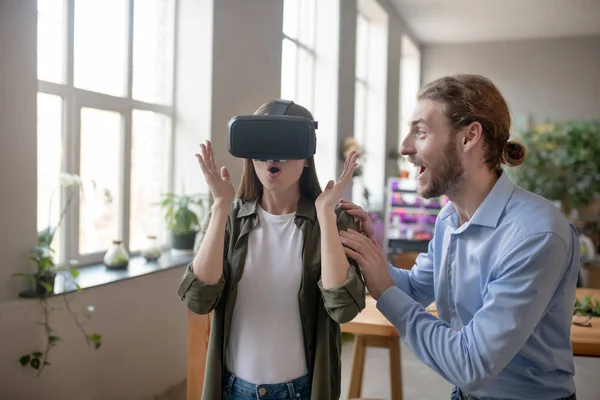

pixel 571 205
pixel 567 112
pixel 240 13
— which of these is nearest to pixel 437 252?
pixel 240 13

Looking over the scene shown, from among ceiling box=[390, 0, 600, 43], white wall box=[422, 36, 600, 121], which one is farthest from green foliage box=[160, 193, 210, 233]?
white wall box=[422, 36, 600, 121]

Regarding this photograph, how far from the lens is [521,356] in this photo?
1146 millimetres

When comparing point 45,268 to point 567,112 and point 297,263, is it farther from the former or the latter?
point 567,112

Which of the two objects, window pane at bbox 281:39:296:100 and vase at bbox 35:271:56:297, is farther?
window pane at bbox 281:39:296:100

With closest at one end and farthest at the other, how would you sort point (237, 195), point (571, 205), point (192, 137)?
1. point (237, 195)
2. point (192, 137)
3. point (571, 205)

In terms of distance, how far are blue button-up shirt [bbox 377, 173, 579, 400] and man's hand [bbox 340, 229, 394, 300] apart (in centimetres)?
3

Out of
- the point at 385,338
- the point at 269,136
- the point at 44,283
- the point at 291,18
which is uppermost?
the point at 291,18

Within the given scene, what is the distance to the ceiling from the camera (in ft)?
22.2

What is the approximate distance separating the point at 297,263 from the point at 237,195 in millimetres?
226

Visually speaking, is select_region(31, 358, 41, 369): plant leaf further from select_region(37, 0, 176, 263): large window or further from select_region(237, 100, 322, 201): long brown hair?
select_region(237, 100, 322, 201): long brown hair

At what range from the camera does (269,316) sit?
1.19m

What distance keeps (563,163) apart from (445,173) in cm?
752

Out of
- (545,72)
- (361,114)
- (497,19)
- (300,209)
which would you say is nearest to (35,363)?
(300,209)

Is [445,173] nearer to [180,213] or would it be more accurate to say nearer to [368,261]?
[368,261]
